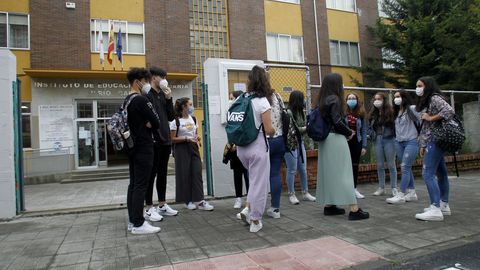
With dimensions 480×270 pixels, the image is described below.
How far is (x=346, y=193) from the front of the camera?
482cm

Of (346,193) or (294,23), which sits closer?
(346,193)

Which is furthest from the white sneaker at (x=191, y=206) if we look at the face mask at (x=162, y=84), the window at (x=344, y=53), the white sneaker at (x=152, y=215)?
the window at (x=344, y=53)

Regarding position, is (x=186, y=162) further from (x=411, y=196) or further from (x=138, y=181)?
(x=411, y=196)

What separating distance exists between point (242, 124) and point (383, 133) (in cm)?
331

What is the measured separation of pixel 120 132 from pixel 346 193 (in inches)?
116

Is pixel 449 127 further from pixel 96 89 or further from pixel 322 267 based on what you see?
pixel 96 89

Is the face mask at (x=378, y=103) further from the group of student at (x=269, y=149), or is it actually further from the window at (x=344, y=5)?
the window at (x=344, y=5)

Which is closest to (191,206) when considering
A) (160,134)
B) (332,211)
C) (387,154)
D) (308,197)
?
(160,134)

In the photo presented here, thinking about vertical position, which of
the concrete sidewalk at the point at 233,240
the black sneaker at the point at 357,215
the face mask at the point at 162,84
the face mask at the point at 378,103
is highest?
the face mask at the point at 162,84

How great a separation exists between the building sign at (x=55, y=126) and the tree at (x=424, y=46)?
1529cm

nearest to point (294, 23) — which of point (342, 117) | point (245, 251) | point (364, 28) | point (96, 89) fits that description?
point (364, 28)

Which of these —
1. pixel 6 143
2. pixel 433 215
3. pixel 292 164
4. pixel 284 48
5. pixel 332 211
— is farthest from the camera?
pixel 284 48

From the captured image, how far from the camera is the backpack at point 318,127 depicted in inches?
194

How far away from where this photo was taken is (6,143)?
5.85m
